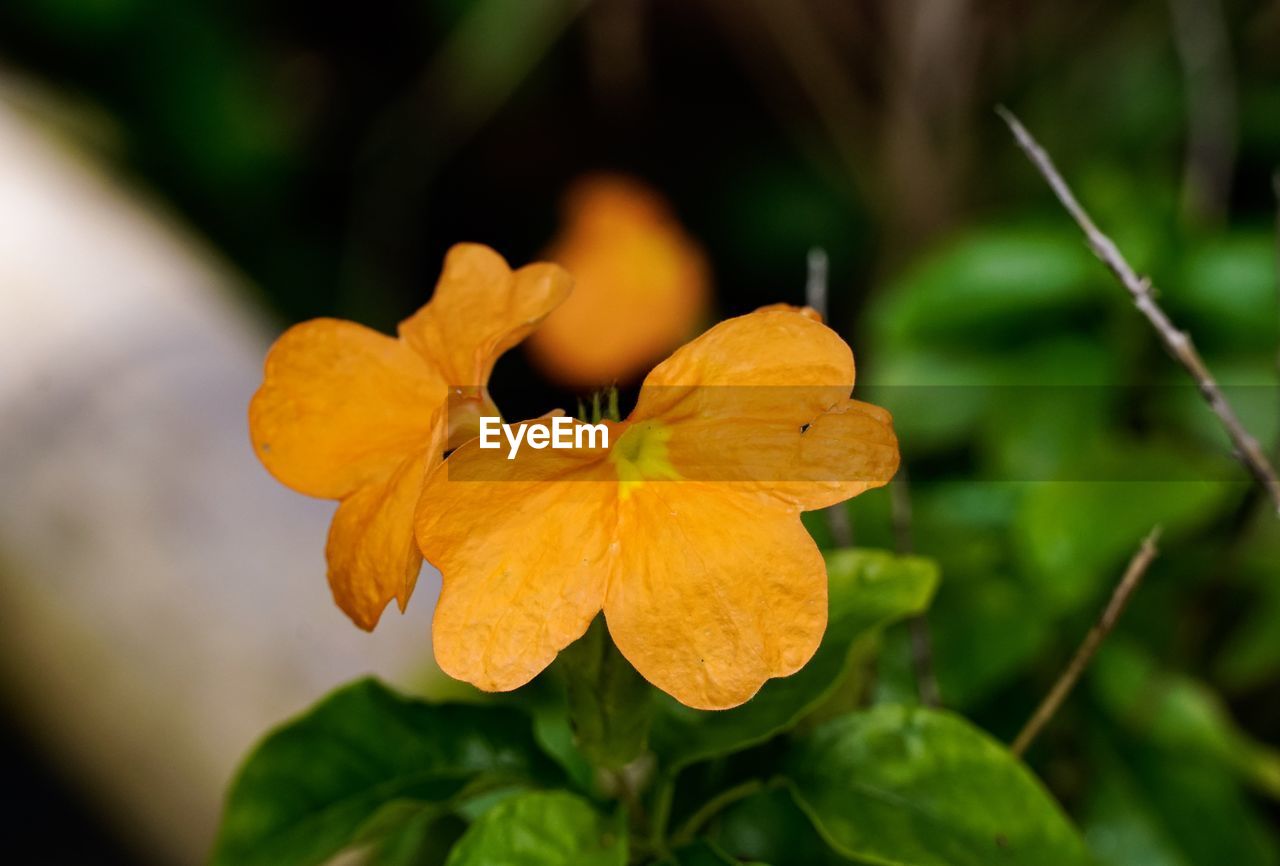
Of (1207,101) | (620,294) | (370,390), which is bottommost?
(370,390)

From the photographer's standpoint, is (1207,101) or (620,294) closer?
(1207,101)

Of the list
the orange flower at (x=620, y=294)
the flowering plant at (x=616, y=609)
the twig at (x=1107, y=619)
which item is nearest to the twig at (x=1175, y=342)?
the twig at (x=1107, y=619)

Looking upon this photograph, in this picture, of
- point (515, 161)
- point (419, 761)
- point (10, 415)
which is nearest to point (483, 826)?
point (419, 761)

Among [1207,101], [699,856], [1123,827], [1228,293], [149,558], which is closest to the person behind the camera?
[699,856]

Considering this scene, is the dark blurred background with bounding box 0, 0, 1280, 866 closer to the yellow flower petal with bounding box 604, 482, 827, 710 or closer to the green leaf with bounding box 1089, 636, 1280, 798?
the green leaf with bounding box 1089, 636, 1280, 798

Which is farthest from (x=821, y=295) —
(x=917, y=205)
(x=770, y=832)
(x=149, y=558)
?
(x=917, y=205)

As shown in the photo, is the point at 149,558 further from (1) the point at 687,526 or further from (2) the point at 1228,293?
(2) the point at 1228,293

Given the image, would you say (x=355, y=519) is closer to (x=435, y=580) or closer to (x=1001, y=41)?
(x=435, y=580)

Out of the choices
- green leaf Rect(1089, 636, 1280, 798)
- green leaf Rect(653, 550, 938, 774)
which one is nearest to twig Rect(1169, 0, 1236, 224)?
green leaf Rect(1089, 636, 1280, 798)
